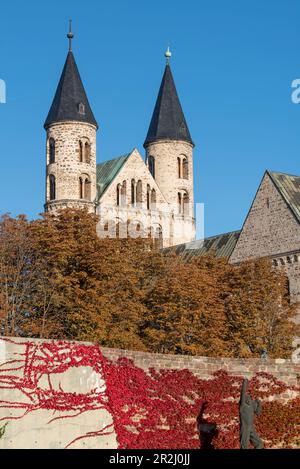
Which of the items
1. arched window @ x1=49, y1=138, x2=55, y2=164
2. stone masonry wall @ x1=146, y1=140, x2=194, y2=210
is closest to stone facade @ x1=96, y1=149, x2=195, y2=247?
stone masonry wall @ x1=146, y1=140, x2=194, y2=210

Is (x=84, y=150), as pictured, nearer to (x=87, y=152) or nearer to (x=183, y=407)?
(x=87, y=152)

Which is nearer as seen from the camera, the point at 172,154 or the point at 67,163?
the point at 67,163

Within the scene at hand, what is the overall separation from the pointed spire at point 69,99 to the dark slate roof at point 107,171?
6.76m

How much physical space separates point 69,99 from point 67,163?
4.69 m

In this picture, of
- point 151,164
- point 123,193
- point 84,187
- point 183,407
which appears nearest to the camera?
point 183,407

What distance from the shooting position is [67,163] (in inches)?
3137

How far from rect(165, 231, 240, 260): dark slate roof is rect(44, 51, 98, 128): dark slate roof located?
12.2 m

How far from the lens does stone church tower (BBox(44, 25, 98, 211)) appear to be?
7944 centimetres

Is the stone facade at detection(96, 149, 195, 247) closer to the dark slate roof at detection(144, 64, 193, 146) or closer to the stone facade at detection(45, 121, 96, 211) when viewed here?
the dark slate roof at detection(144, 64, 193, 146)

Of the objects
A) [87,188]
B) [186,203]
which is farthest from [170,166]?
[87,188]

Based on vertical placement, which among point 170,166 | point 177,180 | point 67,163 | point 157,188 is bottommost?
point 157,188

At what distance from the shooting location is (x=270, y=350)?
168 ft

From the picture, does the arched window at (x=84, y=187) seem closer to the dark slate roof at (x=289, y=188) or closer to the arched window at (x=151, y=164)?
the arched window at (x=151, y=164)
